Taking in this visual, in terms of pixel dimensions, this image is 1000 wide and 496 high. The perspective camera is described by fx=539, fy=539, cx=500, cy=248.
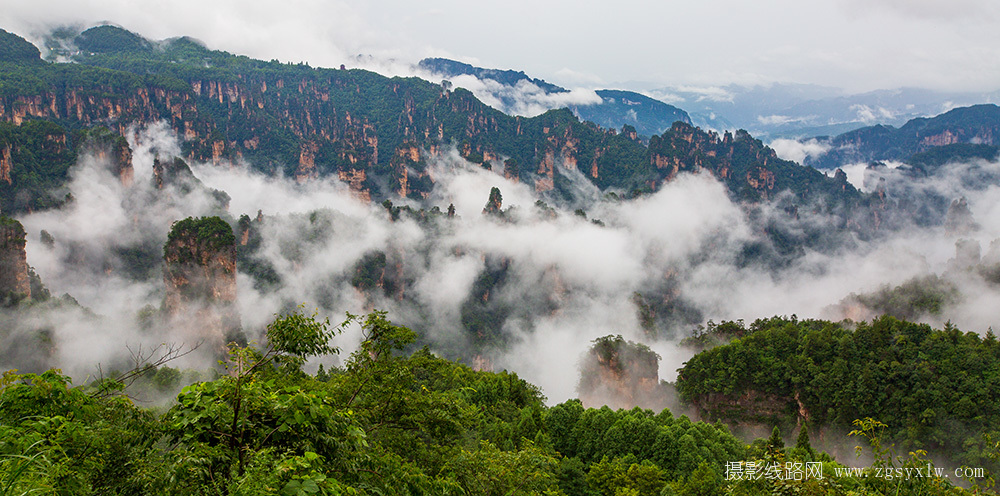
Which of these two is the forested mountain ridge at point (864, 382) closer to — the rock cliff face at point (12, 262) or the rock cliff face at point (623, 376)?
the rock cliff face at point (623, 376)

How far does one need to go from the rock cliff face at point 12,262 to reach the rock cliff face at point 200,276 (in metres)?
12.9

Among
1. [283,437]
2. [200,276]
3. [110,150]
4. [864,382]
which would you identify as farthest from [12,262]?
[864,382]

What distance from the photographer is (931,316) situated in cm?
7862

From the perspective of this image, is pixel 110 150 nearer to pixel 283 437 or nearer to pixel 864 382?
pixel 283 437

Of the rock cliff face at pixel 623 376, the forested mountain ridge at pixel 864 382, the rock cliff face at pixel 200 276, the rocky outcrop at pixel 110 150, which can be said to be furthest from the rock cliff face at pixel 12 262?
the forested mountain ridge at pixel 864 382

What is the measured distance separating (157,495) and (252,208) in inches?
6758

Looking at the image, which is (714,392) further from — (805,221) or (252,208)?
(805,221)

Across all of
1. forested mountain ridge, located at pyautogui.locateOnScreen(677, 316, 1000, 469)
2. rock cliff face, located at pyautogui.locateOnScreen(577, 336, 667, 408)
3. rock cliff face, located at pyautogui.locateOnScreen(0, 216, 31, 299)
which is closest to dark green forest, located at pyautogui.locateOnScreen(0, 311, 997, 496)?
forested mountain ridge, located at pyautogui.locateOnScreen(677, 316, 1000, 469)

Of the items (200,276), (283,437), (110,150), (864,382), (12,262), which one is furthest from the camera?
(110,150)

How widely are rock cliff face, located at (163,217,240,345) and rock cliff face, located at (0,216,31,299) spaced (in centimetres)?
1288

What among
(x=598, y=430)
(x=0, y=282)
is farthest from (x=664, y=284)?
(x=0, y=282)

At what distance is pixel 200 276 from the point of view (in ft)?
214

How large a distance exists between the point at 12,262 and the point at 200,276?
17336 millimetres

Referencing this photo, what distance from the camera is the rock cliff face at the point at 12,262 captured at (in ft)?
182
